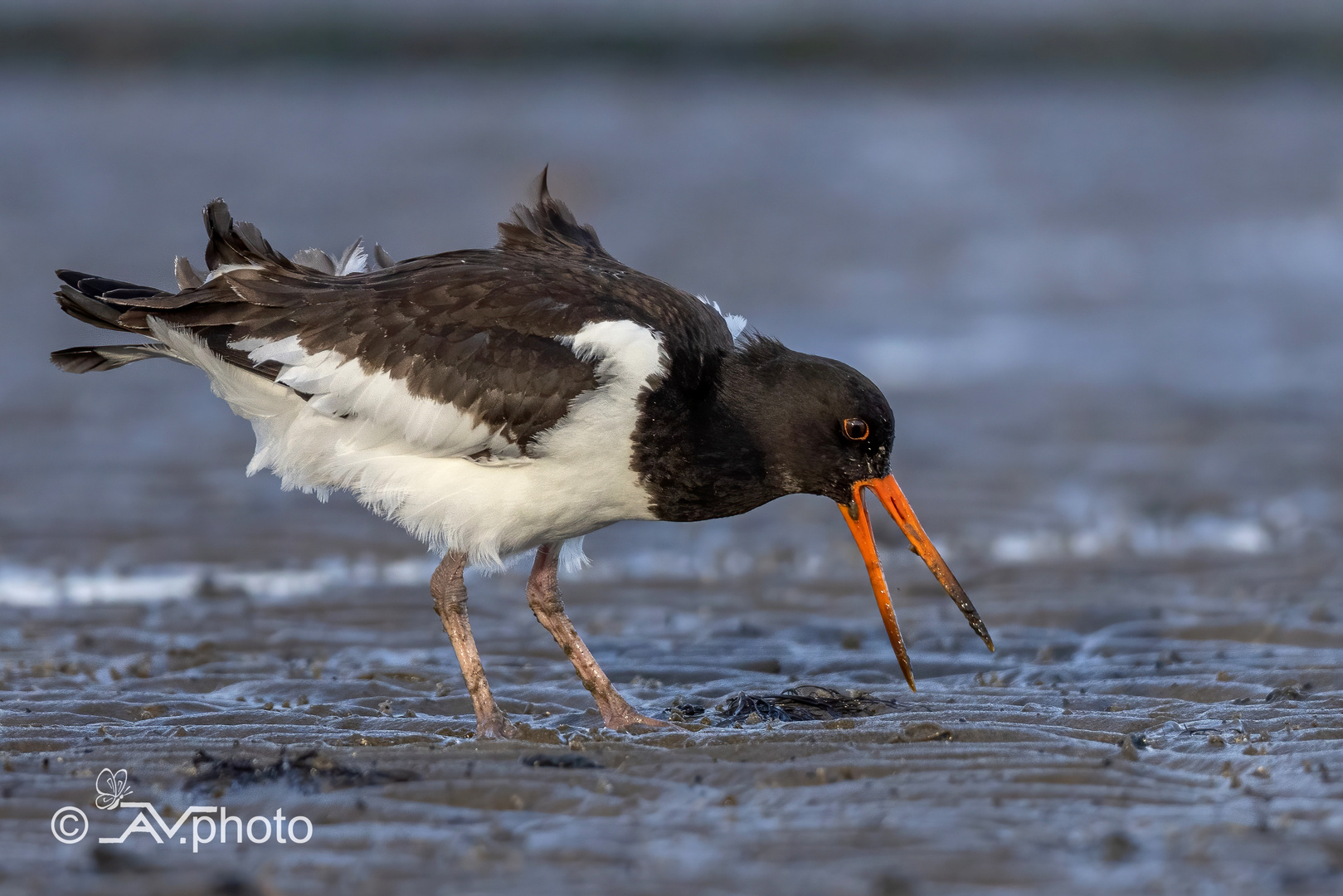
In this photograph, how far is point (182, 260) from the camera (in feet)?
19.1

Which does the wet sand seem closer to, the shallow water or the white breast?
the shallow water

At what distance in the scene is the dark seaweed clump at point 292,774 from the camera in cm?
433

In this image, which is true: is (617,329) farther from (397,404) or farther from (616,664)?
(616,664)

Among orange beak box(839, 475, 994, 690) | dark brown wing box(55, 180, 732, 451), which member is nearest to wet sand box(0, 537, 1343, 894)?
orange beak box(839, 475, 994, 690)

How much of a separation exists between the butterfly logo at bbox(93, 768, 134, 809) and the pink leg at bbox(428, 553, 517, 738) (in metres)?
1.22

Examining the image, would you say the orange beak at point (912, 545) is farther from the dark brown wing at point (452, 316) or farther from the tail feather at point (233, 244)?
the tail feather at point (233, 244)

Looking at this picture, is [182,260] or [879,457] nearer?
[879,457]

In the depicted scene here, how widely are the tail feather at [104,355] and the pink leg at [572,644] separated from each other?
1.65 meters

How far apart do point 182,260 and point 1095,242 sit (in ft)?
47.1

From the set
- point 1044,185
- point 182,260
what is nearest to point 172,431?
point 182,260

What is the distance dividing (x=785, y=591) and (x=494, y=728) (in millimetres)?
2682

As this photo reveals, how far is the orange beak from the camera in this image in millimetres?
5375

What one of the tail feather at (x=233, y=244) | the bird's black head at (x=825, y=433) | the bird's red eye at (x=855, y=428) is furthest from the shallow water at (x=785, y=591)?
the tail feather at (x=233, y=244)

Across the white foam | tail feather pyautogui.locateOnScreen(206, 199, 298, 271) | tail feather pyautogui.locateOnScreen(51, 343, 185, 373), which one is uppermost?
tail feather pyautogui.locateOnScreen(206, 199, 298, 271)
